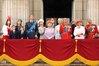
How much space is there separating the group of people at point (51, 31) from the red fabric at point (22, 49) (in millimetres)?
711

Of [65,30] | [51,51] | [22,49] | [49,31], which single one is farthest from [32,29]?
[65,30]

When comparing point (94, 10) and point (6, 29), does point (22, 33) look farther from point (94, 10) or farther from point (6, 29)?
point (94, 10)

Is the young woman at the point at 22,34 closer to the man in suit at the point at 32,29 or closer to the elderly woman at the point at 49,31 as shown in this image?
the man in suit at the point at 32,29

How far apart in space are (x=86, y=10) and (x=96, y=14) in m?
1.14

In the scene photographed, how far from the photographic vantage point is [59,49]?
2095 cm

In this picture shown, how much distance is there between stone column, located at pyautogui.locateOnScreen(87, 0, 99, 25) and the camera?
1041 inches

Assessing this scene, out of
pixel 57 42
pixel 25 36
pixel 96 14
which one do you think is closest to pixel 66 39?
pixel 57 42

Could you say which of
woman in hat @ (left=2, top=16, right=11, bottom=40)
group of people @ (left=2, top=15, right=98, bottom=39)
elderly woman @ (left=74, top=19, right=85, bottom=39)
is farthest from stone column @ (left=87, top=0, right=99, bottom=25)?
woman in hat @ (left=2, top=16, right=11, bottom=40)

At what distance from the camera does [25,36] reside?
21.8 meters

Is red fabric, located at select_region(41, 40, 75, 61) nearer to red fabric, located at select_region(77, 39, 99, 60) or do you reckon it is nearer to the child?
red fabric, located at select_region(77, 39, 99, 60)

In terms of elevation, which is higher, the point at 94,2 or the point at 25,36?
the point at 94,2

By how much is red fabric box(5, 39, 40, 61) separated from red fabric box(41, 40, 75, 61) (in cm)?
40

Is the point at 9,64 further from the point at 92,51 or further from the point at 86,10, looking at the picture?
the point at 86,10

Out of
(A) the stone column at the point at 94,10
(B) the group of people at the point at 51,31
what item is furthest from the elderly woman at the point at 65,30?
(A) the stone column at the point at 94,10
